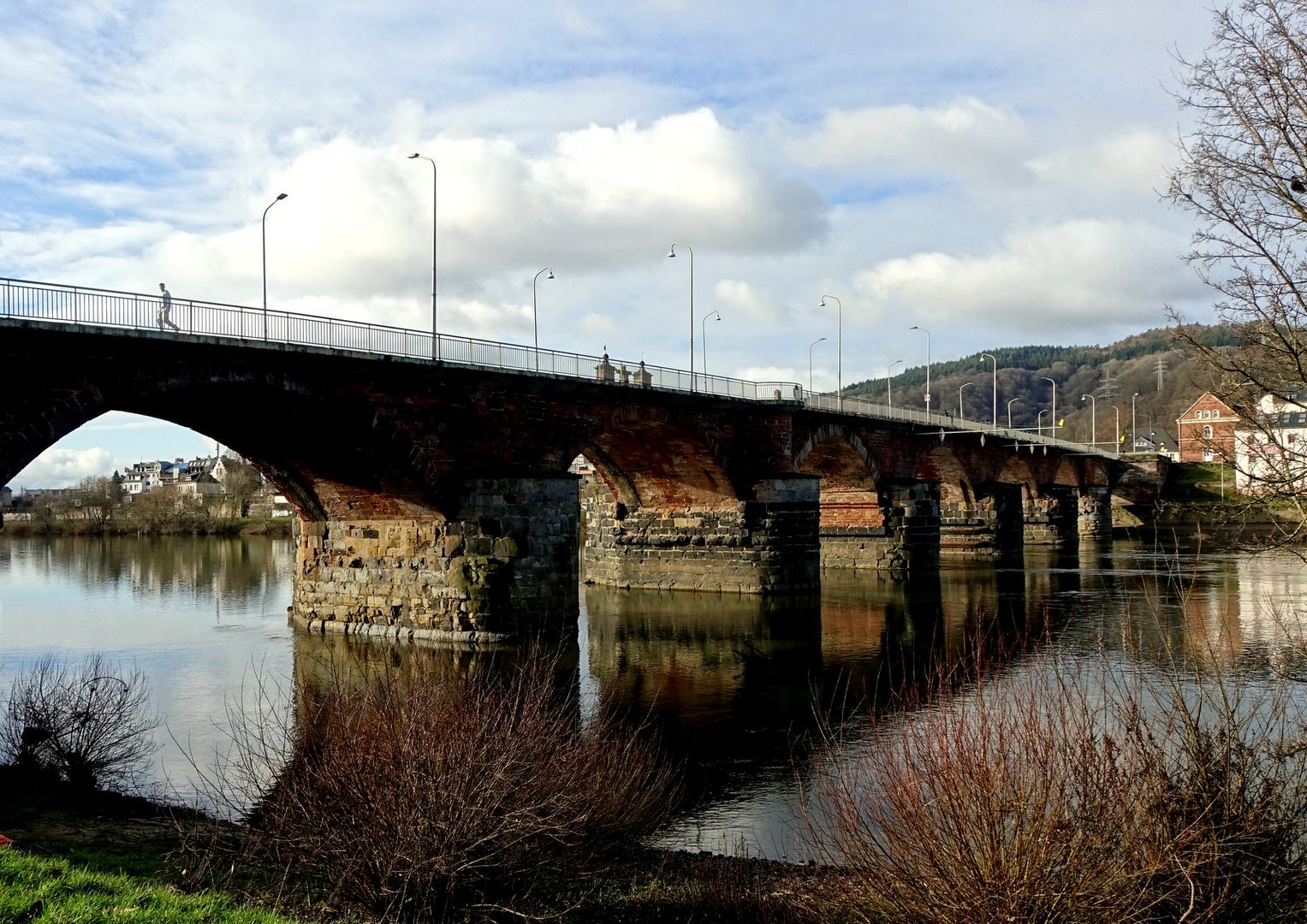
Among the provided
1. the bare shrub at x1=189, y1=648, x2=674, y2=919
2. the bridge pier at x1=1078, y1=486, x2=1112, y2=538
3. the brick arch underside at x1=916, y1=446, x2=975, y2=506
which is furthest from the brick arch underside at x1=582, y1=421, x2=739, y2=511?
the bridge pier at x1=1078, y1=486, x2=1112, y2=538

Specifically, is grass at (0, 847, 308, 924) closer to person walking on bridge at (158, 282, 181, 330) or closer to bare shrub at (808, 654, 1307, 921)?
bare shrub at (808, 654, 1307, 921)

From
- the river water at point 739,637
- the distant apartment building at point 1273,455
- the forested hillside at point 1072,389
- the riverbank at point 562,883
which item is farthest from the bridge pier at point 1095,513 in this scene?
the riverbank at point 562,883

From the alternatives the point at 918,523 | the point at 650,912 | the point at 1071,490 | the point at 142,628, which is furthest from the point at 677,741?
the point at 1071,490

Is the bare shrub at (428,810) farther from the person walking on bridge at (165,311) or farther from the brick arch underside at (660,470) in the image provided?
the brick arch underside at (660,470)

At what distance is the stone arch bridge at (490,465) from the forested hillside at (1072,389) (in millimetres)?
87603

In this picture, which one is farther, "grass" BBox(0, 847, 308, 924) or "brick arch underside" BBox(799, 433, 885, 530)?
"brick arch underside" BBox(799, 433, 885, 530)

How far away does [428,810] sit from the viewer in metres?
8.04

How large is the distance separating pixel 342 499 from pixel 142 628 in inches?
282

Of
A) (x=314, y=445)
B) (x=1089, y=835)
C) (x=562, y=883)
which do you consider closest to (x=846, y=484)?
(x=314, y=445)

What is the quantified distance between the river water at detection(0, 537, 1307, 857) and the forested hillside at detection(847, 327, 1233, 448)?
91.3 metres

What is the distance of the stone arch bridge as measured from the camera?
67.5 ft

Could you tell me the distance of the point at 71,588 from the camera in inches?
1635

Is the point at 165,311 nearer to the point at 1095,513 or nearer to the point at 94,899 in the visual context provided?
the point at 94,899

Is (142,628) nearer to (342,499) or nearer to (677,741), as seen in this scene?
(342,499)
